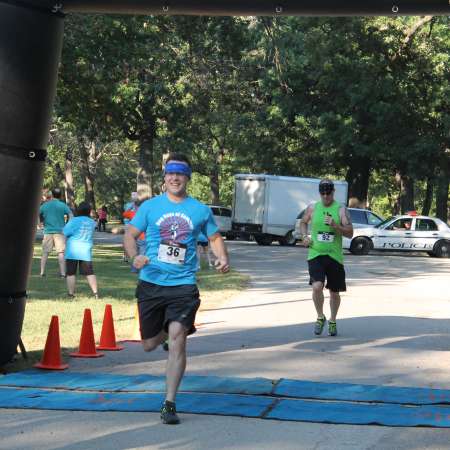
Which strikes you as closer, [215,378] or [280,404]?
[280,404]

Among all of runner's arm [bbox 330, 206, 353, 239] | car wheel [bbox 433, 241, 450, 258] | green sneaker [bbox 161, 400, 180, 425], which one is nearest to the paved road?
green sneaker [bbox 161, 400, 180, 425]

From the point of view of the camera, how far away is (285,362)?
31.8ft

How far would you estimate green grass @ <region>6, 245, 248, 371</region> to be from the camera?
443 inches

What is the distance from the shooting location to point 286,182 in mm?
43000

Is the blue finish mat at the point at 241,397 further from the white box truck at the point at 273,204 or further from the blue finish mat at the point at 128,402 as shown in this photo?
the white box truck at the point at 273,204

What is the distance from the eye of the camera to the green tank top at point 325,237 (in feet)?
38.4

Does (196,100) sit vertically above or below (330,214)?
above

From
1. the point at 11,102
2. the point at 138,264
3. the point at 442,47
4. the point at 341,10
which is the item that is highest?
the point at 442,47

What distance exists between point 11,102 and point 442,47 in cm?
3761

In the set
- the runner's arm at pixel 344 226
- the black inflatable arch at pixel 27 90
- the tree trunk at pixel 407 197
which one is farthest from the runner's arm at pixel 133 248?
the tree trunk at pixel 407 197

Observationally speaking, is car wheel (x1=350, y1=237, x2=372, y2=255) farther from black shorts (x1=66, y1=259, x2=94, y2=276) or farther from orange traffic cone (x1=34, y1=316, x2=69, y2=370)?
orange traffic cone (x1=34, y1=316, x2=69, y2=370)

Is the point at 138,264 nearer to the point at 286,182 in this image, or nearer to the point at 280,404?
the point at 280,404

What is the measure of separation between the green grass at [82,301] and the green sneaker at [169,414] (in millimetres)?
2644

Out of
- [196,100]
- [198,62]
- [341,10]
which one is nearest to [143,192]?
[196,100]
